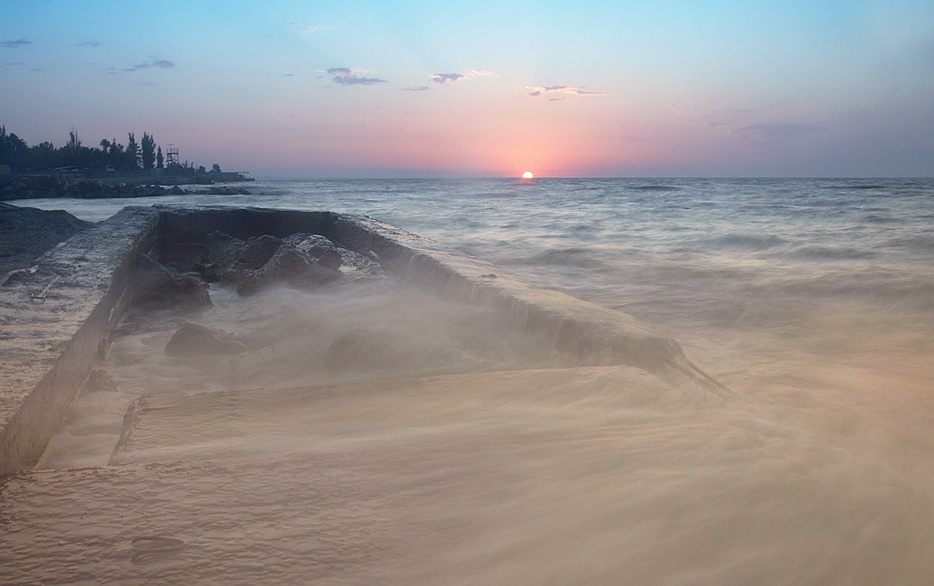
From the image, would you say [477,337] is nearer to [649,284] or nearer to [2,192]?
[649,284]

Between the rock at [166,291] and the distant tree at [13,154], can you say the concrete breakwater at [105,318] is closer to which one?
the rock at [166,291]

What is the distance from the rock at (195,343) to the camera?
3.04 m

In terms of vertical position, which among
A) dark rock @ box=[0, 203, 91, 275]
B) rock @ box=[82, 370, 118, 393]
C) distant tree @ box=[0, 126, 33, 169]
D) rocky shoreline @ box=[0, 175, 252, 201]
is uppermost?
distant tree @ box=[0, 126, 33, 169]

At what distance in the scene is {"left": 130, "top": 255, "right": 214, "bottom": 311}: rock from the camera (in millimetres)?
4195

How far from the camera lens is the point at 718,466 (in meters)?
1.45

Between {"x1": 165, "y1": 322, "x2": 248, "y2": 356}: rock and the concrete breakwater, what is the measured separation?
0.33m

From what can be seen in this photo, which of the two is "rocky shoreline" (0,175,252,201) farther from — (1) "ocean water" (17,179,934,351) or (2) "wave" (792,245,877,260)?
(2) "wave" (792,245,877,260)

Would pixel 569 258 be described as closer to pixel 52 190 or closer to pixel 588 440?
pixel 588 440

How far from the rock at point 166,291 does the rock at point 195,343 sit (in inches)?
47.8

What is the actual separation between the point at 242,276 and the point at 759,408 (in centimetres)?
454

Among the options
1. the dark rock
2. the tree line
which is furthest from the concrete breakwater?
the tree line

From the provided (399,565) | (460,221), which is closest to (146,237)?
Answer: (399,565)

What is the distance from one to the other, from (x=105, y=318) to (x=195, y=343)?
1.50 feet

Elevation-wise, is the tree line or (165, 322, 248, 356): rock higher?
the tree line
